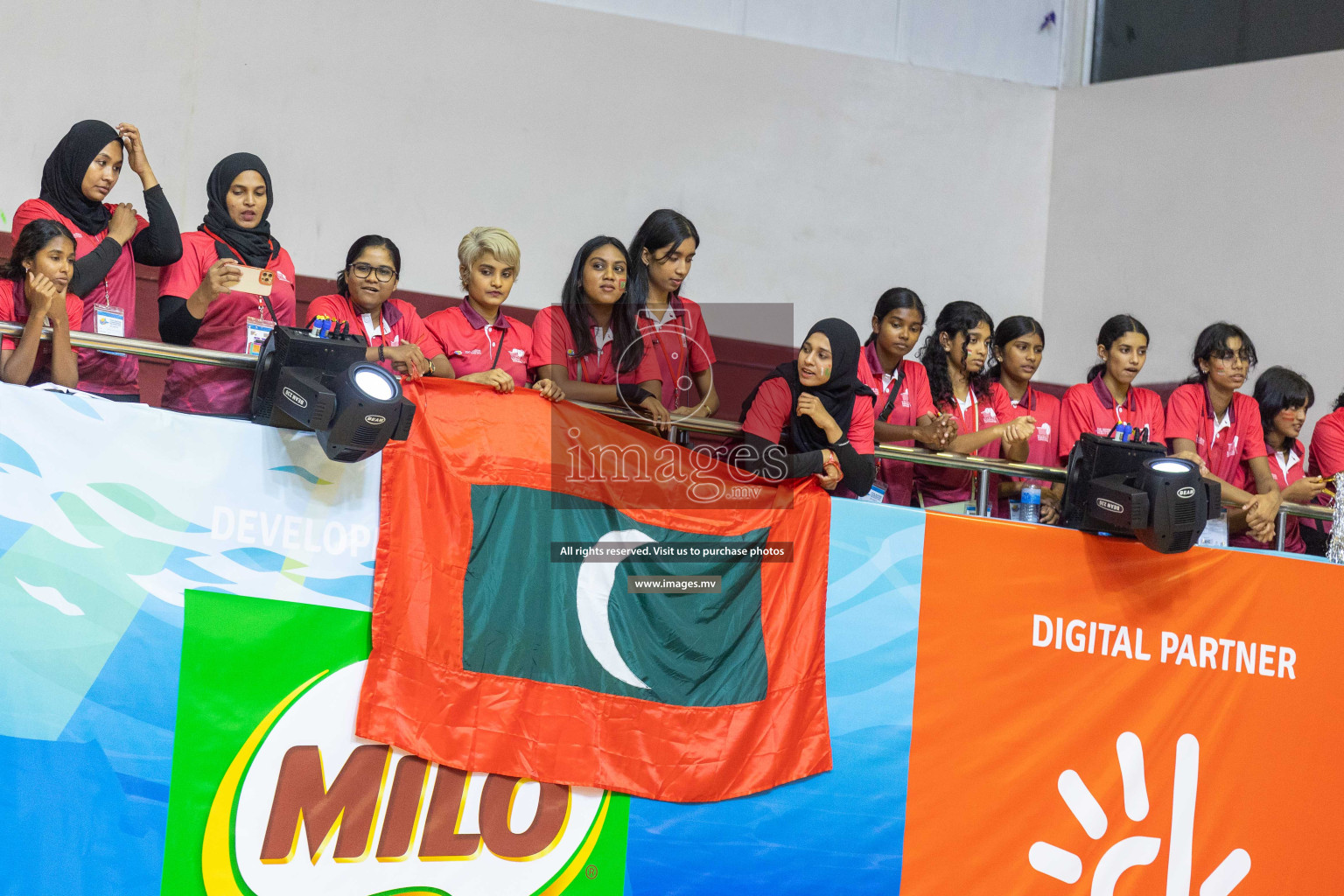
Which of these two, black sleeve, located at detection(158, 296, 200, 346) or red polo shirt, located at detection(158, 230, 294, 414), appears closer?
red polo shirt, located at detection(158, 230, 294, 414)

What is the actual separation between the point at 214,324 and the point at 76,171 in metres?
0.58

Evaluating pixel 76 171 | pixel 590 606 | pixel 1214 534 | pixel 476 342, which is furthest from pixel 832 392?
pixel 76 171

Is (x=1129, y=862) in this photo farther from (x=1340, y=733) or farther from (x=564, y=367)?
(x=564, y=367)

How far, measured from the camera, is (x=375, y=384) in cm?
347

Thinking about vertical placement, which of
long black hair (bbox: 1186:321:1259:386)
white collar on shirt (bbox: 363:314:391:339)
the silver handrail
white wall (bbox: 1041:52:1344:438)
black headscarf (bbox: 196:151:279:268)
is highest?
white wall (bbox: 1041:52:1344:438)

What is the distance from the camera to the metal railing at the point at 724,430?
3383mm

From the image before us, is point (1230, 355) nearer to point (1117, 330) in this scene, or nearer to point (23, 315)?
point (1117, 330)

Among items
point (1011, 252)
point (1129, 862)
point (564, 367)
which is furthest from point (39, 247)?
point (1011, 252)

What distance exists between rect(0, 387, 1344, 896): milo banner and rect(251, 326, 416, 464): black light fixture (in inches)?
5.1

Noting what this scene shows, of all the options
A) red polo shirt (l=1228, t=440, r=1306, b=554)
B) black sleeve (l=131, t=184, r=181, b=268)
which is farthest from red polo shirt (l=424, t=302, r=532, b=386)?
red polo shirt (l=1228, t=440, r=1306, b=554)

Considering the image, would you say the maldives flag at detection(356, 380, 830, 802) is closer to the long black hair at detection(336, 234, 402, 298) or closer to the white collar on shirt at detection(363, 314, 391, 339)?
the white collar on shirt at detection(363, 314, 391, 339)

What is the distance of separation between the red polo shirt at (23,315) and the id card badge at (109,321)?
2.2 inches

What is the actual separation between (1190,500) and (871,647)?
1171 mm

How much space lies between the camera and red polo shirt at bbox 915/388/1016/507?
4605 millimetres
